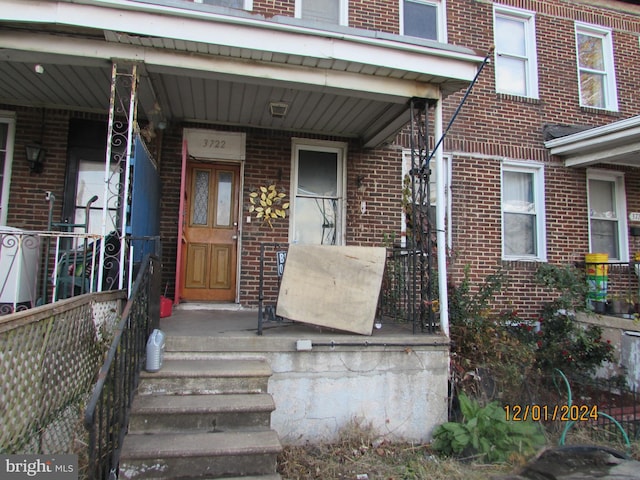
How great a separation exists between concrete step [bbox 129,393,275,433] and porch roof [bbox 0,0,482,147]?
3053 millimetres

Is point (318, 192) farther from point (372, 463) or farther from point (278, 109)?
point (372, 463)

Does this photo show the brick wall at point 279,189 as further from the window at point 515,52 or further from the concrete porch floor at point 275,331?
the window at point 515,52

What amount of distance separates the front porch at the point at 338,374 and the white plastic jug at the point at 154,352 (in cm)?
32

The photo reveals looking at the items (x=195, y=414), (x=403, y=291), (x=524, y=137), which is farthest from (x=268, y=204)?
(x=524, y=137)

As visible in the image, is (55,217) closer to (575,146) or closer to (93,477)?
(93,477)

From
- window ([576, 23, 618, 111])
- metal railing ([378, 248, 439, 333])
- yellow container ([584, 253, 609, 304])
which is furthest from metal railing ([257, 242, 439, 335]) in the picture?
window ([576, 23, 618, 111])

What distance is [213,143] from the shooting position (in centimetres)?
621

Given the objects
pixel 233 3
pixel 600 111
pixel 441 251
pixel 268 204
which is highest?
pixel 233 3

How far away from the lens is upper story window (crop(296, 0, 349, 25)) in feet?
22.0

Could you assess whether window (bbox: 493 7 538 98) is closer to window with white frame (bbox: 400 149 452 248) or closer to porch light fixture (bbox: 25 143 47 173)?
window with white frame (bbox: 400 149 452 248)

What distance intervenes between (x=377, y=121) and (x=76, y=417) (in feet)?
15.7

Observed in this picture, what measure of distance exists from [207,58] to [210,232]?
274 cm

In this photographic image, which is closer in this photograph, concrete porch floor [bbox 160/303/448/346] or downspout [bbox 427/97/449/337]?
concrete porch floor [bbox 160/303/448/346]

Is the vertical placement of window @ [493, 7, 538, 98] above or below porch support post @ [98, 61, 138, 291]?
above
